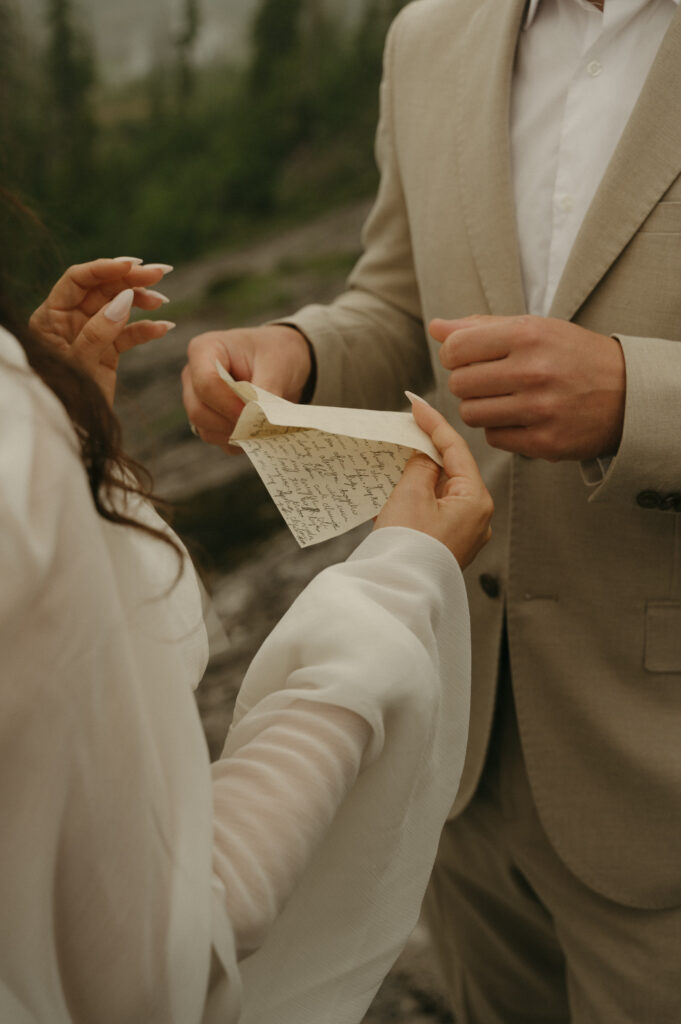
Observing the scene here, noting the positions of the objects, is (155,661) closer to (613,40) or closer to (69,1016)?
(69,1016)

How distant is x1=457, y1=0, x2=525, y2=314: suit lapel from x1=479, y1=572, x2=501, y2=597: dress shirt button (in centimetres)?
34

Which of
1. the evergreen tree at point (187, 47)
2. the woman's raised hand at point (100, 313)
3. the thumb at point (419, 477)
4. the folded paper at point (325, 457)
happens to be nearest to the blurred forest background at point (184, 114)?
the evergreen tree at point (187, 47)

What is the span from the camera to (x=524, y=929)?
51.9 inches

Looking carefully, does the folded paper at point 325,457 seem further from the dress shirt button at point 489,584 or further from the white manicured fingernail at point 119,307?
the dress shirt button at point 489,584

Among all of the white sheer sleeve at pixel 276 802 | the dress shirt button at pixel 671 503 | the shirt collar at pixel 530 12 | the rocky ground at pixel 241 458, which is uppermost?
the shirt collar at pixel 530 12

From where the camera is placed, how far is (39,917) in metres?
0.53

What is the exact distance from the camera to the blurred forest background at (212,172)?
245 centimetres

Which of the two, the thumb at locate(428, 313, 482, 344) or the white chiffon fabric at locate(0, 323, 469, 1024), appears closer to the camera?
the white chiffon fabric at locate(0, 323, 469, 1024)

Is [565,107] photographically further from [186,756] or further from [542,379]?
[186,756]

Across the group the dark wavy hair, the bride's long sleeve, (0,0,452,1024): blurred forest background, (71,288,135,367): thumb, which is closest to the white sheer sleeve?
the bride's long sleeve

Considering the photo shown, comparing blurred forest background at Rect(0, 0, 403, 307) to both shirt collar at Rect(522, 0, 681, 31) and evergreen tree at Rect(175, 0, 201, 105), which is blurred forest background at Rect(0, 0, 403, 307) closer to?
evergreen tree at Rect(175, 0, 201, 105)

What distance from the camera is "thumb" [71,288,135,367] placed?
93cm

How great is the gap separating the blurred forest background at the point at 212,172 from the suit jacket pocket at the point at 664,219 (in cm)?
172

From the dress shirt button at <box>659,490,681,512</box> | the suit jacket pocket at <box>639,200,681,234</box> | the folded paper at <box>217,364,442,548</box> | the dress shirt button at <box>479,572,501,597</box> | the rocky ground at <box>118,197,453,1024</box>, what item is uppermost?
the suit jacket pocket at <box>639,200,681,234</box>
